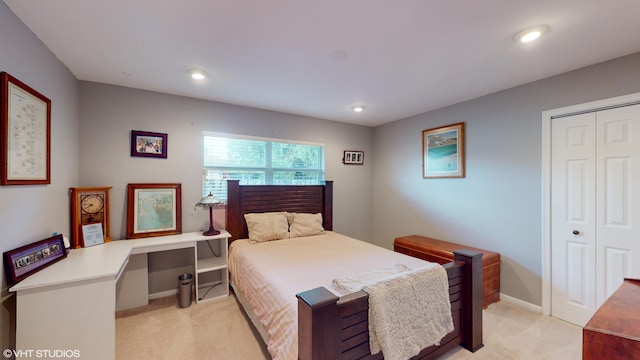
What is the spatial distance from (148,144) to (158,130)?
20 cm

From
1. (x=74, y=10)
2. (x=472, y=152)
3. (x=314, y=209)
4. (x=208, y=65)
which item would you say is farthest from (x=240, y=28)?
(x=472, y=152)

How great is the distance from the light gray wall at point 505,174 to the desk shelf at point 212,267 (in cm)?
281

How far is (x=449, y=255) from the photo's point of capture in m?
2.91

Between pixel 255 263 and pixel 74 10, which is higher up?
pixel 74 10

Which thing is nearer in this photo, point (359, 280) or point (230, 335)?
point (359, 280)

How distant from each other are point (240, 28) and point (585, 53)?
2756 mm

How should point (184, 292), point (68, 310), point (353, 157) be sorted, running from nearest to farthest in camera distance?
point (68, 310) < point (184, 292) < point (353, 157)

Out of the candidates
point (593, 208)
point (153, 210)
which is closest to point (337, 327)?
point (153, 210)

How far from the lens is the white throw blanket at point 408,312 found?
1.47 metres

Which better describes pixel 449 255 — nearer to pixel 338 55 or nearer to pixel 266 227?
pixel 266 227

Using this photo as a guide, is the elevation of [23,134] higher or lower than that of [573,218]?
higher

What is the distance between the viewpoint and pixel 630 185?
213 cm

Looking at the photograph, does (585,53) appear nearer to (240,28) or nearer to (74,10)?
(240,28)

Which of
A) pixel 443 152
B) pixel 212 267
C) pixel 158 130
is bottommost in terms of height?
pixel 212 267
